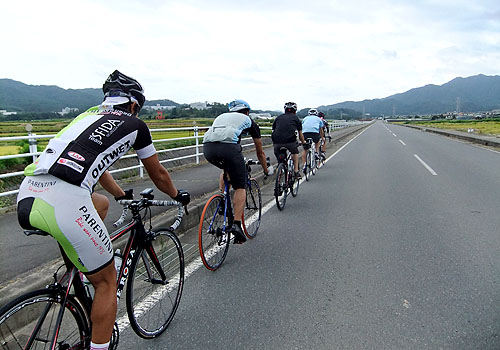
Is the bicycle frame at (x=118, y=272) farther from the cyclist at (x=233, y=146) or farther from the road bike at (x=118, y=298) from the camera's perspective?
the cyclist at (x=233, y=146)

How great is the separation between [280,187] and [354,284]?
3.52 metres

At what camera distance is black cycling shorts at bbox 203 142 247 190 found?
4.37 meters

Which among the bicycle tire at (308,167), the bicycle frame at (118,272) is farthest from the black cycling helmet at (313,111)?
the bicycle frame at (118,272)

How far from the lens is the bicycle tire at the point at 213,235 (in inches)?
159

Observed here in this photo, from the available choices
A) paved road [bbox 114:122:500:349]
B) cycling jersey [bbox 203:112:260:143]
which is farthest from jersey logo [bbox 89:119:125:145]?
cycling jersey [bbox 203:112:260:143]

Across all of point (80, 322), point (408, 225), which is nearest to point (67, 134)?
point (80, 322)

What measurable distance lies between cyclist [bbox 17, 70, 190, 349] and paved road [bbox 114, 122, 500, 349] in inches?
32.5

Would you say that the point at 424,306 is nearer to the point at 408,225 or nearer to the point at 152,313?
the point at 152,313

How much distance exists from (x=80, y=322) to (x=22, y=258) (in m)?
2.27

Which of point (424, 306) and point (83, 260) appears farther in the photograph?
point (424, 306)

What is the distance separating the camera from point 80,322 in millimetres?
2215

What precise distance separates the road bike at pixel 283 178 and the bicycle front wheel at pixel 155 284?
12.1ft

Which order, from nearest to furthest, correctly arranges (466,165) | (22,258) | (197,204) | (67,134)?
(67,134)
(22,258)
(197,204)
(466,165)

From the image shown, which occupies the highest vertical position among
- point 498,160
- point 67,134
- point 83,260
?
point 67,134
